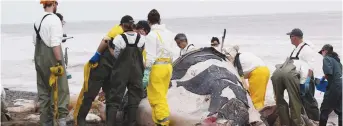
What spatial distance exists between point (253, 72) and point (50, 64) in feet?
11.6

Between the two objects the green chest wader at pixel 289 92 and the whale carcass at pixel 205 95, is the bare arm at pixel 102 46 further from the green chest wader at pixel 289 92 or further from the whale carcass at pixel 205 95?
the green chest wader at pixel 289 92

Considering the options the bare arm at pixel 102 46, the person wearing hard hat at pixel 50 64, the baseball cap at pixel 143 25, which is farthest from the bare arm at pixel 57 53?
the baseball cap at pixel 143 25

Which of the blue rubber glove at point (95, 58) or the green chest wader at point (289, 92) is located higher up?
the blue rubber glove at point (95, 58)

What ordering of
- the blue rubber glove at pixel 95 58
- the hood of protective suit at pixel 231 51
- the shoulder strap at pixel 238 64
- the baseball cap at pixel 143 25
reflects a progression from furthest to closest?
the hood of protective suit at pixel 231 51 < the shoulder strap at pixel 238 64 < the baseball cap at pixel 143 25 < the blue rubber glove at pixel 95 58

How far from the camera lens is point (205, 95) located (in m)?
7.91

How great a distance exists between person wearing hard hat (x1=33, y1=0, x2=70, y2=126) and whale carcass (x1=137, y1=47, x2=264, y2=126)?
4.13 ft

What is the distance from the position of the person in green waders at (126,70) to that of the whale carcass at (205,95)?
1.85 feet

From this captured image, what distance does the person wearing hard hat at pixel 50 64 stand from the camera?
23.5 ft

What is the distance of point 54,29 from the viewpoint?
7.15 meters

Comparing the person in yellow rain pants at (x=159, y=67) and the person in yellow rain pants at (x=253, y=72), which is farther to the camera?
the person in yellow rain pants at (x=253, y=72)

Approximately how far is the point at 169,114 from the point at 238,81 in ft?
3.96

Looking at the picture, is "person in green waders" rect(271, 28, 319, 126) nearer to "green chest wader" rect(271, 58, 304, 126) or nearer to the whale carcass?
"green chest wader" rect(271, 58, 304, 126)

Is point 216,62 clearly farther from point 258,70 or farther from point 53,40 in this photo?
point 53,40

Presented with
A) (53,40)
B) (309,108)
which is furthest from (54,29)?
(309,108)
